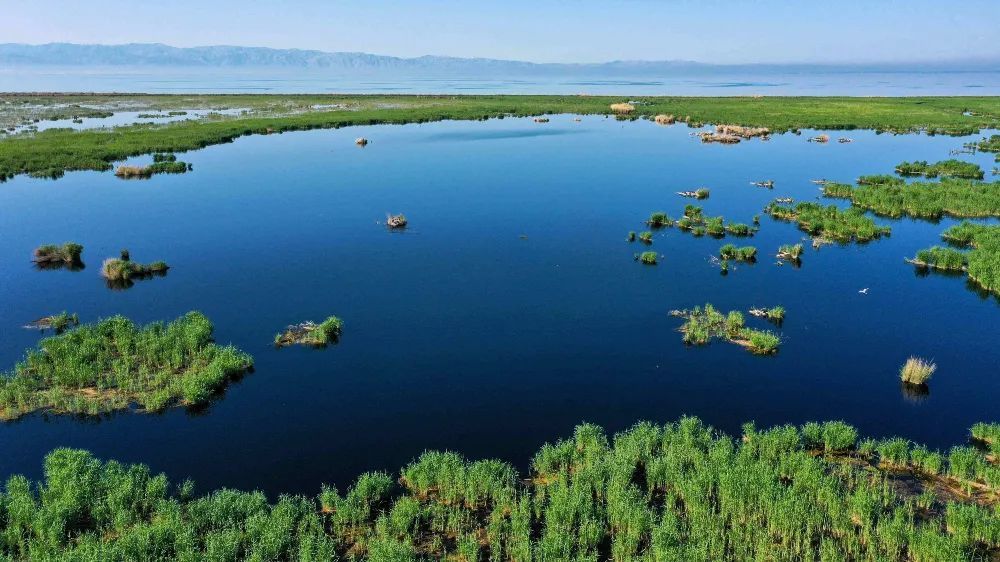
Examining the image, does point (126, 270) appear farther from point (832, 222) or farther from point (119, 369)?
point (832, 222)

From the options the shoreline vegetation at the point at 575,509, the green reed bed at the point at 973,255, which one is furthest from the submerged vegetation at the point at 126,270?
the green reed bed at the point at 973,255

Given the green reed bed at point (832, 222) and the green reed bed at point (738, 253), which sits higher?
the green reed bed at point (832, 222)

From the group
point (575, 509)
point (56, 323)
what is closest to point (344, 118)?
point (56, 323)

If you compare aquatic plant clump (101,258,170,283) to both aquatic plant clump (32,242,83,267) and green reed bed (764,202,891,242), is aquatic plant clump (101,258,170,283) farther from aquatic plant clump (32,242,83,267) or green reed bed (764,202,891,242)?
green reed bed (764,202,891,242)

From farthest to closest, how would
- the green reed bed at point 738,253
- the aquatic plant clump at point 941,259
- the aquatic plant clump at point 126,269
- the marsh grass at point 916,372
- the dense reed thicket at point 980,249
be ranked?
the green reed bed at point 738,253, the aquatic plant clump at point 941,259, the aquatic plant clump at point 126,269, the dense reed thicket at point 980,249, the marsh grass at point 916,372

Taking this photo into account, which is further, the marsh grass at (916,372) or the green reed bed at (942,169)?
the green reed bed at (942,169)

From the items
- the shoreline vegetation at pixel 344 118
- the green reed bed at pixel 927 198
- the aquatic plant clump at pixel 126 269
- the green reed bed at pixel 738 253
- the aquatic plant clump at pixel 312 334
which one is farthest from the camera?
the shoreline vegetation at pixel 344 118

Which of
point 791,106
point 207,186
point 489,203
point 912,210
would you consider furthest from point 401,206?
point 791,106

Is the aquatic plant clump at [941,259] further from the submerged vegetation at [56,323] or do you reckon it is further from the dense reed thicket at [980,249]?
the submerged vegetation at [56,323]
